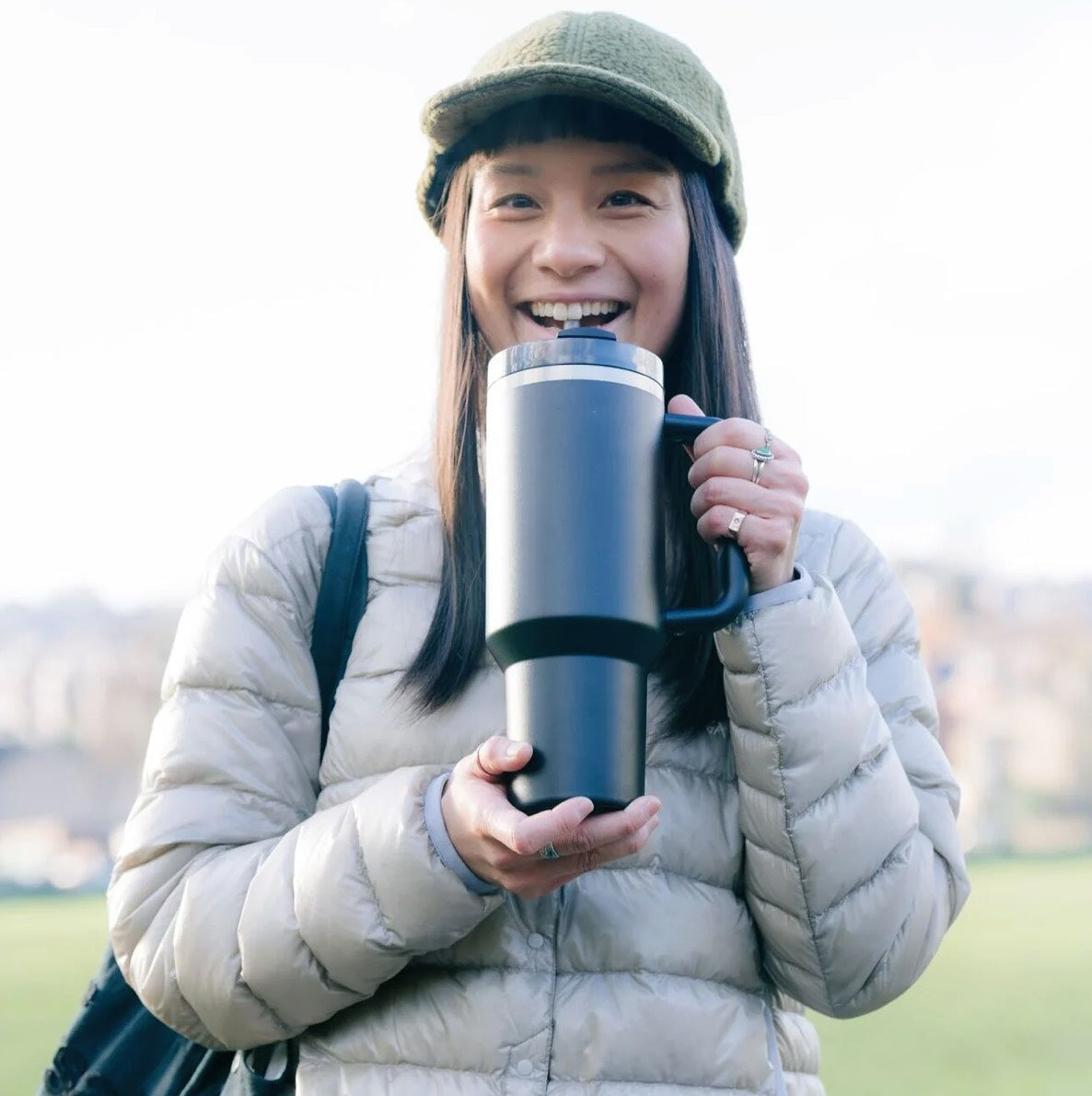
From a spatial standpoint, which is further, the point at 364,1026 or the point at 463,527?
the point at 463,527

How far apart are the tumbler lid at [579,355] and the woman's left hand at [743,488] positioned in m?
0.07

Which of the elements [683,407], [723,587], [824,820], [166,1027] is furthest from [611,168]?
[166,1027]

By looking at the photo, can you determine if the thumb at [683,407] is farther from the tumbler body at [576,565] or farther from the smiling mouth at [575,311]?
the smiling mouth at [575,311]

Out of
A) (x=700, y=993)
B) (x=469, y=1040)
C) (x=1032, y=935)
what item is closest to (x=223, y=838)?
(x=469, y=1040)

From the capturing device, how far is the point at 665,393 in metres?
1.38

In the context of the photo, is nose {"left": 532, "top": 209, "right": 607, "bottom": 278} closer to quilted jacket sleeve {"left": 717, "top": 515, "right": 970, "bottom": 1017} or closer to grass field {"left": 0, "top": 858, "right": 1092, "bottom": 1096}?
quilted jacket sleeve {"left": 717, "top": 515, "right": 970, "bottom": 1017}

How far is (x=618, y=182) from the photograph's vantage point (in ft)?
4.33

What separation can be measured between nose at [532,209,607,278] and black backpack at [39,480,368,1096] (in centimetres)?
28

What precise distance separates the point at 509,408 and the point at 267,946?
0.47m

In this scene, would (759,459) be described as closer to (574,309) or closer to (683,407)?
(683,407)

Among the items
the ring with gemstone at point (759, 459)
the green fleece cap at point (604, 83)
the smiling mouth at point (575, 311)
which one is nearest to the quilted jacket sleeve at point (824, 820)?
the ring with gemstone at point (759, 459)

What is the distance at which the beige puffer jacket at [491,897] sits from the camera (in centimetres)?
113

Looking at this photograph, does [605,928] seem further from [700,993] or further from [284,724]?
[284,724]

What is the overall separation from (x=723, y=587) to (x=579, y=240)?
1.27ft
